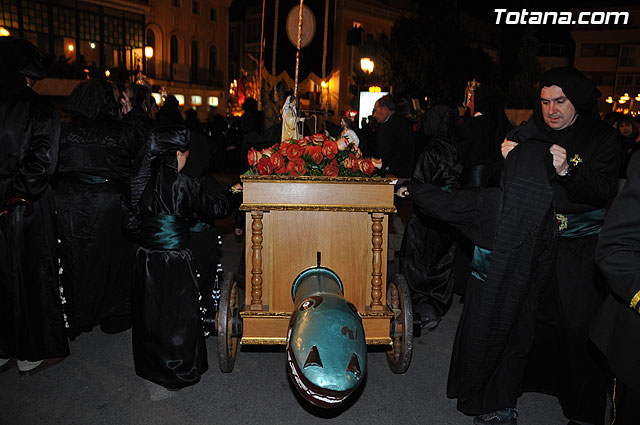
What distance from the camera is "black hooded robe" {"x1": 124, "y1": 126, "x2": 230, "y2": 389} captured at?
3594 mm

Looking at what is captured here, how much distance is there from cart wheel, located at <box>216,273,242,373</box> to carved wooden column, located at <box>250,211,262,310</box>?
270mm

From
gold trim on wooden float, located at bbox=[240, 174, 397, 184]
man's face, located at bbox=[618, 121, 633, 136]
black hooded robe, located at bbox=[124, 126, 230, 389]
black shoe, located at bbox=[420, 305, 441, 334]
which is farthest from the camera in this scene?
man's face, located at bbox=[618, 121, 633, 136]

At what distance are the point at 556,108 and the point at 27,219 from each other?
3.86 m

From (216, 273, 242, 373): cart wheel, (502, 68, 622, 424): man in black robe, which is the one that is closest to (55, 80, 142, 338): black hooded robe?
(216, 273, 242, 373): cart wheel

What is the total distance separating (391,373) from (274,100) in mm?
4581

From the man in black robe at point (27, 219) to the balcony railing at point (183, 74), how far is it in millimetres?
34563

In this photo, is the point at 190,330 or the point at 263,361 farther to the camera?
the point at 263,361

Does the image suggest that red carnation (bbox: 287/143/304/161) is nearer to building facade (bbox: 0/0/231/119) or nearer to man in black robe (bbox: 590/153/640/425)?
man in black robe (bbox: 590/153/640/425)

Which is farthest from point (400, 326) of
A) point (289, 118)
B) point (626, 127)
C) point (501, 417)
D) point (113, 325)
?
point (626, 127)

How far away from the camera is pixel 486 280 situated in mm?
2889

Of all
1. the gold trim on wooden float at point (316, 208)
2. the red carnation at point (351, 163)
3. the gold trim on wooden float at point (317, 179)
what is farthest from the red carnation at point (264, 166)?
the red carnation at point (351, 163)

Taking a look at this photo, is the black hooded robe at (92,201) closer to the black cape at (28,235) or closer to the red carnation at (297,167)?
the black cape at (28,235)

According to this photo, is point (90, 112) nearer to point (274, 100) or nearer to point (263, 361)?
point (263, 361)

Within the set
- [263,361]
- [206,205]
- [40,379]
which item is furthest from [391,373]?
[40,379]
